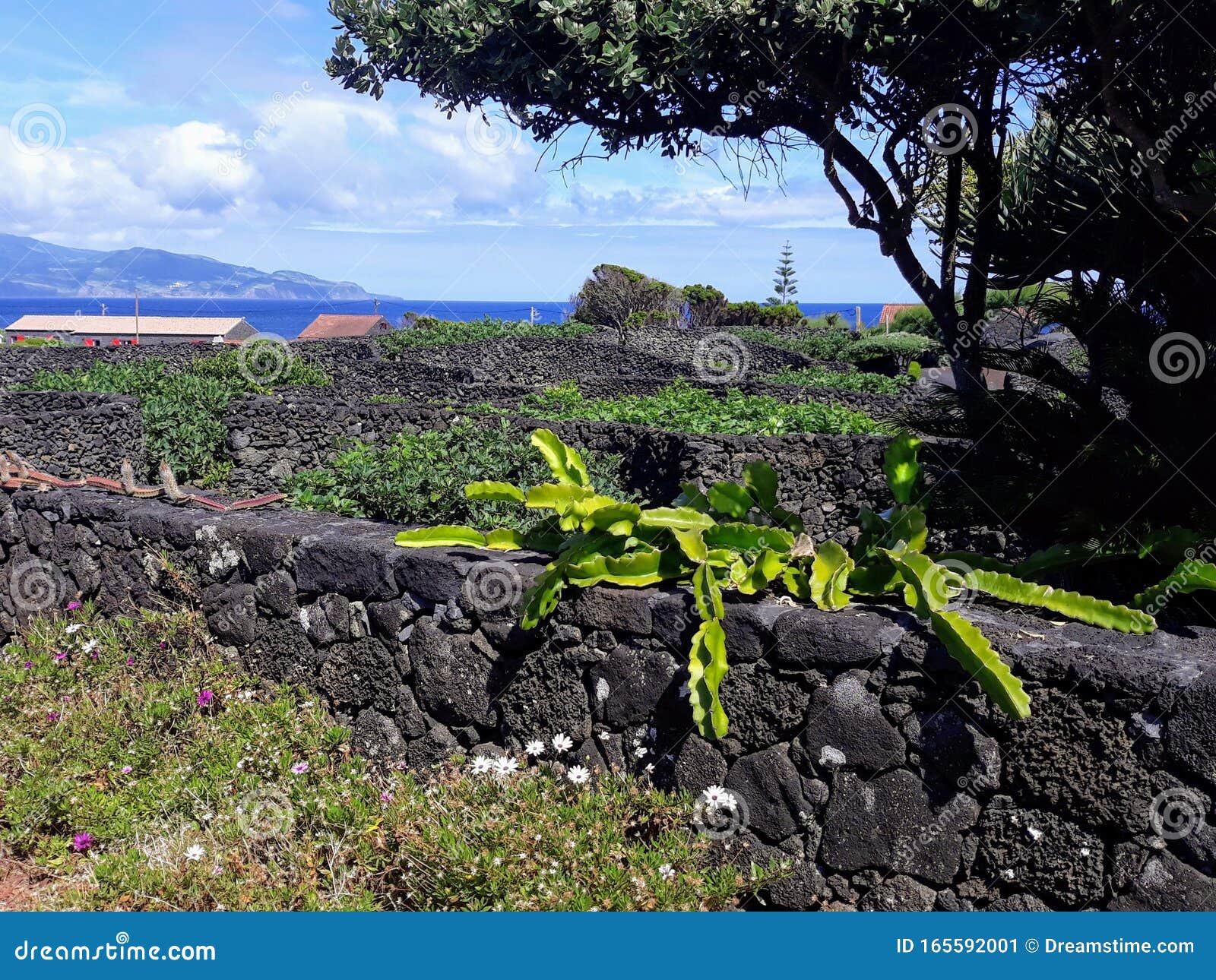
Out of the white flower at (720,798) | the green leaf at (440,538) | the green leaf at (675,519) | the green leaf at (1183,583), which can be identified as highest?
the green leaf at (675,519)

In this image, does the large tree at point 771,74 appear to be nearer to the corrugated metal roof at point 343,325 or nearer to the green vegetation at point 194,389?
the green vegetation at point 194,389

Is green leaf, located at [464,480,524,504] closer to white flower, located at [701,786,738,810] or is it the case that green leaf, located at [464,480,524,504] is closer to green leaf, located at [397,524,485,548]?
green leaf, located at [397,524,485,548]

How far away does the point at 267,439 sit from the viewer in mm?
13656

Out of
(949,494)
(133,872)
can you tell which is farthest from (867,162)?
(133,872)

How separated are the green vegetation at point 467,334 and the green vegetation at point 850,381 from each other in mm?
9684

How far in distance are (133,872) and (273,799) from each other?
21.5 inches

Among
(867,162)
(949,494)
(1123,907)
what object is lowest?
(1123,907)

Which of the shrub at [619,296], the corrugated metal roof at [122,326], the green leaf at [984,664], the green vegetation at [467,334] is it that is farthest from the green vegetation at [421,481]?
the corrugated metal roof at [122,326]

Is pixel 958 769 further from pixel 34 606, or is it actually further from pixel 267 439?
pixel 267 439

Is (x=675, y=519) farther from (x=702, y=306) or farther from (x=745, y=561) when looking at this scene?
(x=702, y=306)

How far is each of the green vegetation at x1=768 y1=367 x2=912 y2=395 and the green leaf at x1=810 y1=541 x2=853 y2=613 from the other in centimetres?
1354

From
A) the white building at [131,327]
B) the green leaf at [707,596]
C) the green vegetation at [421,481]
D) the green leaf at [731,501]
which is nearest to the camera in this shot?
the green leaf at [707,596]

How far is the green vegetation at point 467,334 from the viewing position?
2705 cm

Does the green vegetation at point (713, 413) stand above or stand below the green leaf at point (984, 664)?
above
